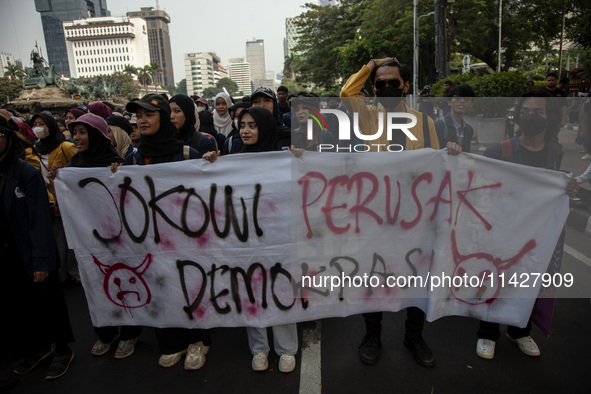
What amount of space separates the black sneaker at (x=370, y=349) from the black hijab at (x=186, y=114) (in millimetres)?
2255

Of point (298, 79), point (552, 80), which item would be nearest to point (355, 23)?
point (298, 79)

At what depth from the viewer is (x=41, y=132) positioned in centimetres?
379

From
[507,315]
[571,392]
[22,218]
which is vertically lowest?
[571,392]

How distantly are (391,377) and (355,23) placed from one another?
109 ft

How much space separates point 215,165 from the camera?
2578 millimetres

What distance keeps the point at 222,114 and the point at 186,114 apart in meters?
2.99

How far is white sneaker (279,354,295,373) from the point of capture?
2586mm

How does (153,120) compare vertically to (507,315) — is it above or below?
above

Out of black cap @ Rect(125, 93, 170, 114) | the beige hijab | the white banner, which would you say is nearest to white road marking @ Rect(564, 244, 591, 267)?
the white banner

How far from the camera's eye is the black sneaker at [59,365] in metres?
2.67

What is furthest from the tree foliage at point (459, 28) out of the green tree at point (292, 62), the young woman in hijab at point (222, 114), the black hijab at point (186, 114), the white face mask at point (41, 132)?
the white face mask at point (41, 132)

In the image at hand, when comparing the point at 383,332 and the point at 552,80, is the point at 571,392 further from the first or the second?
the point at 552,80

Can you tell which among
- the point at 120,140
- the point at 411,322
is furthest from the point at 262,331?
the point at 120,140

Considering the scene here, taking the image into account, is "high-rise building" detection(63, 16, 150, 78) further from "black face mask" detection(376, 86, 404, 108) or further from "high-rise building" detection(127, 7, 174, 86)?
"black face mask" detection(376, 86, 404, 108)
